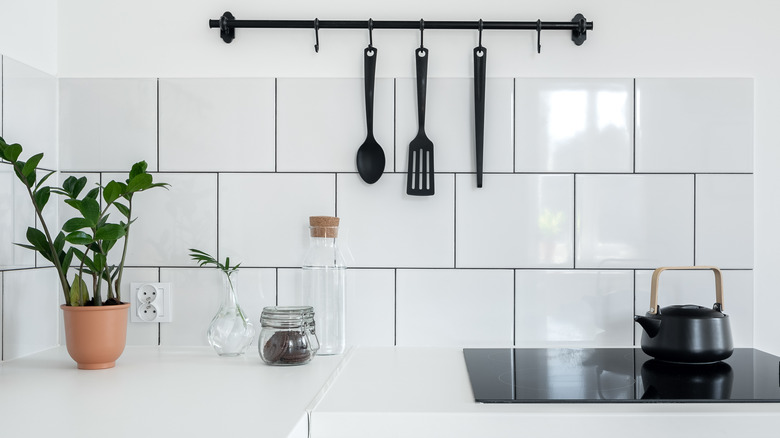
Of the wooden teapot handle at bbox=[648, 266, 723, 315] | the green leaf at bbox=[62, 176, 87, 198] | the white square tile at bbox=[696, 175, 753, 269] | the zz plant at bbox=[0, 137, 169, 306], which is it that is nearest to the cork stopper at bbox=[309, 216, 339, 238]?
the zz plant at bbox=[0, 137, 169, 306]

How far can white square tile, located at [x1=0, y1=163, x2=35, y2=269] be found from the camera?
1.32 meters

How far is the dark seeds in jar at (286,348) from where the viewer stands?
4.18ft

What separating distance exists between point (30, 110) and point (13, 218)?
9.4 inches

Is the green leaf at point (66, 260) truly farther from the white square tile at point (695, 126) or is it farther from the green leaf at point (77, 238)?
the white square tile at point (695, 126)

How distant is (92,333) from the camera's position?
1236 millimetres

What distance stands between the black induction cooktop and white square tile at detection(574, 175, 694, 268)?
21 cm

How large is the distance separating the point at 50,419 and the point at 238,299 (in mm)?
635

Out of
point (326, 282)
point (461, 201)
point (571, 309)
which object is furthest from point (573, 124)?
point (326, 282)

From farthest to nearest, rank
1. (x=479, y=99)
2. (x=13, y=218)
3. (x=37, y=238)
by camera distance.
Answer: (x=479, y=99)
(x=13, y=218)
(x=37, y=238)

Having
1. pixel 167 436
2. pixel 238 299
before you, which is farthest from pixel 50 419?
pixel 238 299

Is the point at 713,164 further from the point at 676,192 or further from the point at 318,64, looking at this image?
the point at 318,64

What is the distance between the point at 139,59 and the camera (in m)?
1.54

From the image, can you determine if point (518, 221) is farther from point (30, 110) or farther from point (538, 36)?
point (30, 110)

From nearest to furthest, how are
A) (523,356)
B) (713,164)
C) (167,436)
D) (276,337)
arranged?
(167,436), (276,337), (523,356), (713,164)
